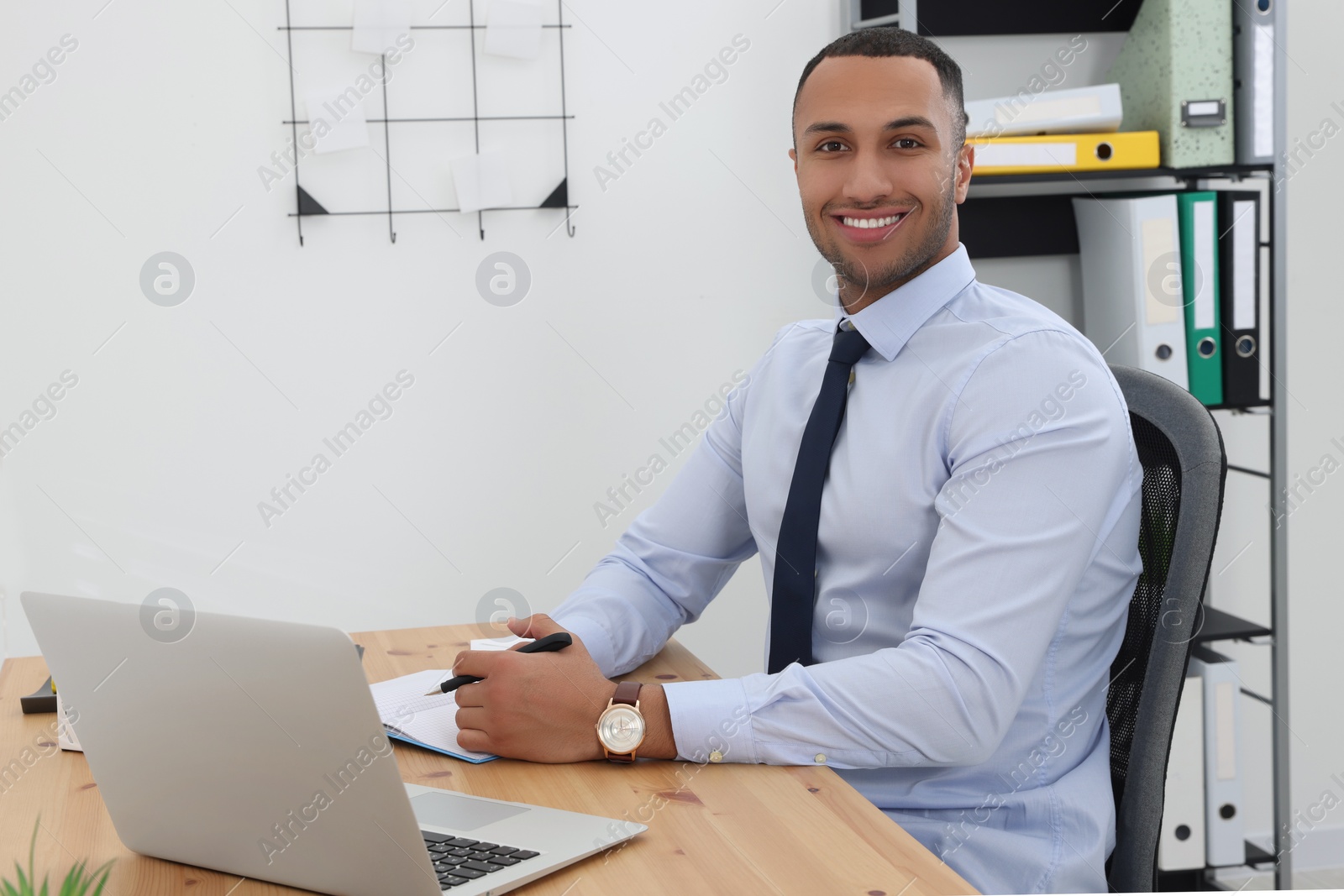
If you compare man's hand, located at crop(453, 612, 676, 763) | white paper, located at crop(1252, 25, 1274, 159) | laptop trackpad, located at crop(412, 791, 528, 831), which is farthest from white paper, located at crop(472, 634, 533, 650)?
white paper, located at crop(1252, 25, 1274, 159)

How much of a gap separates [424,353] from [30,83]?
835 millimetres

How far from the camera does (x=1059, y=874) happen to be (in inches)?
42.8

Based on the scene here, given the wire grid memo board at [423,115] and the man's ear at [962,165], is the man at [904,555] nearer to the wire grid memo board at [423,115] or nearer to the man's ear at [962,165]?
the man's ear at [962,165]

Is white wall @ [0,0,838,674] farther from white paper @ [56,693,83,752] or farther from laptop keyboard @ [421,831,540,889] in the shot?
laptop keyboard @ [421,831,540,889]

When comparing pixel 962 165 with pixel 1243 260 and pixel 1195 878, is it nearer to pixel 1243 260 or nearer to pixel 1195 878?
pixel 1243 260

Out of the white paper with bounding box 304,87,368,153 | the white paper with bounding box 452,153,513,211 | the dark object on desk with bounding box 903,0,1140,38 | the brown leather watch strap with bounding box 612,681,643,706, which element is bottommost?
the brown leather watch strap with bounding box 612,681,643,706

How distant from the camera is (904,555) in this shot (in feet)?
3.96

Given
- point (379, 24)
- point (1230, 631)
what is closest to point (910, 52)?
point (379, 24)

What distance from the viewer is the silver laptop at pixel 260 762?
2.39ft

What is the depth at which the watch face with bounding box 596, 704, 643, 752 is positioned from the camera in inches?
40.2

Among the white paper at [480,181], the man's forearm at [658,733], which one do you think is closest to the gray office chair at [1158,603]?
the man's forearm at [658,733]

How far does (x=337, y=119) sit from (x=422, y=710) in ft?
4.58

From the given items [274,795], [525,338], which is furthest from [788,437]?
[525,338]

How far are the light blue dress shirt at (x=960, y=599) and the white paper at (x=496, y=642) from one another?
68mm
